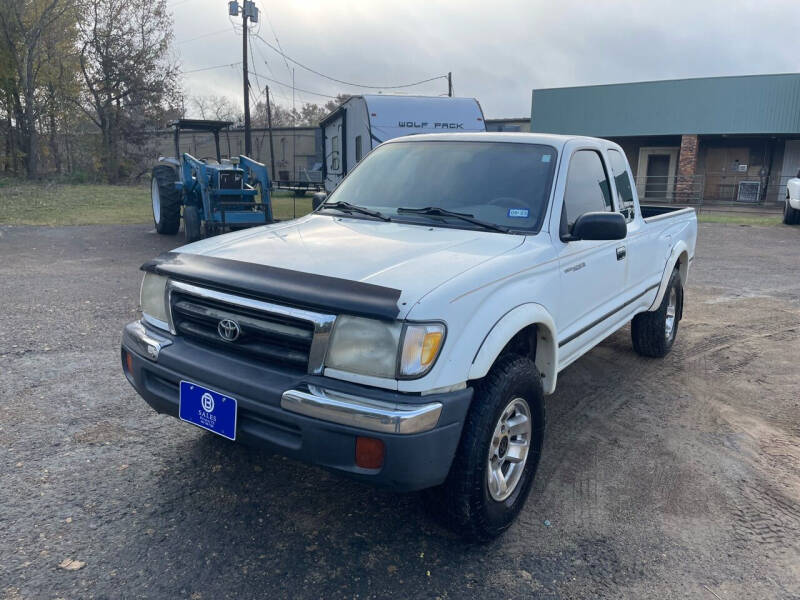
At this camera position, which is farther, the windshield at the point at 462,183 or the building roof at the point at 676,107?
the building roof at the point at 676,107

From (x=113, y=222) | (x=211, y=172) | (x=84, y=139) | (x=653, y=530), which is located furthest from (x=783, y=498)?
(x=84, y=139)

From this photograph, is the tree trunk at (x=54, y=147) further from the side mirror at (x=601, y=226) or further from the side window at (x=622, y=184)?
the side mirror at (x=601, y=226)

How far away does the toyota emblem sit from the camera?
266 centimetres

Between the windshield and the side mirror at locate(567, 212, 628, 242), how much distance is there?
24 cm

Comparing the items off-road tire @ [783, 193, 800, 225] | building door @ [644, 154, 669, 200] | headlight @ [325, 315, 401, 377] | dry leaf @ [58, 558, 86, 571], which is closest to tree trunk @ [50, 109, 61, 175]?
building door @ [644, 154, 669, 200]

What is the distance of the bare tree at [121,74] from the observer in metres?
30.7

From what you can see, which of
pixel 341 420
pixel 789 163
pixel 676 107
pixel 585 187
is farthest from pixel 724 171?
pixel 341 420

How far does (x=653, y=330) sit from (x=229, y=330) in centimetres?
390

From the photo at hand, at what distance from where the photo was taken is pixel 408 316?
2.32 m

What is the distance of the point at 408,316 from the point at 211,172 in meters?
9.35

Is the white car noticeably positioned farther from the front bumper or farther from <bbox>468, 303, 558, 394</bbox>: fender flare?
the front bumper

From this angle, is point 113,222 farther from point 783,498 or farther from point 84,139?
point 84,139

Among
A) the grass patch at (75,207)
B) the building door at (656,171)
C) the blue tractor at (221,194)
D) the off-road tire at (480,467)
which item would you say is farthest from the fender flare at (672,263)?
the building door at (656,171)

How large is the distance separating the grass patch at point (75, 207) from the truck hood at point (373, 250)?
35.9ft
